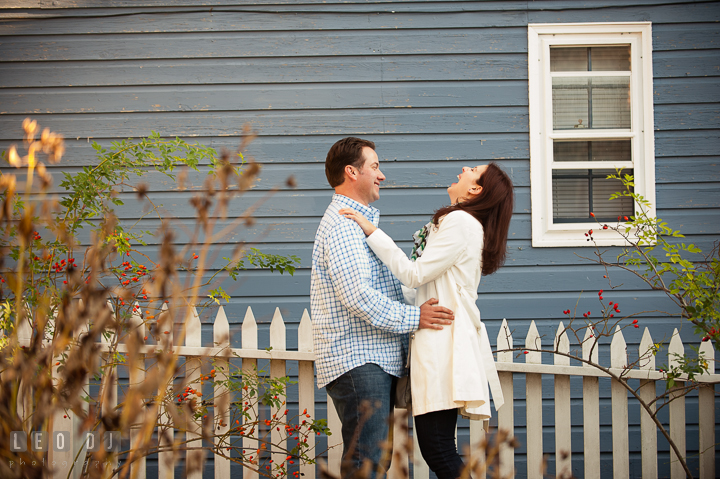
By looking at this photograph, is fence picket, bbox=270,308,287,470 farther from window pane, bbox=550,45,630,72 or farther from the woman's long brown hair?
window pane, bbox=550,45,630,72

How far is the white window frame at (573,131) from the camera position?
360 cm

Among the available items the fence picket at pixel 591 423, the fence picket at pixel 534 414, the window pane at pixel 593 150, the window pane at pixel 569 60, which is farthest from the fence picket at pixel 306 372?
the window pane at pixel 569 60

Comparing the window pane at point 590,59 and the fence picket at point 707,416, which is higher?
the window pane at point 590,59

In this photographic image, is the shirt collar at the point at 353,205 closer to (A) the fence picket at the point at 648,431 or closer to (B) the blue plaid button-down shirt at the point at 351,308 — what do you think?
(B) the blue plaid button-down shirt at the point at 351,308

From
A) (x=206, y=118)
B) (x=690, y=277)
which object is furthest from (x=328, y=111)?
(x=690, y=277)

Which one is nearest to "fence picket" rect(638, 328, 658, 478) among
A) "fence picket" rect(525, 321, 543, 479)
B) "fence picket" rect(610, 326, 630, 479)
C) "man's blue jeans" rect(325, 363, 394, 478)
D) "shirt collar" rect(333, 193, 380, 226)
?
"fence picket" rect(610, 326, 630, 479)

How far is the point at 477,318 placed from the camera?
2.10m

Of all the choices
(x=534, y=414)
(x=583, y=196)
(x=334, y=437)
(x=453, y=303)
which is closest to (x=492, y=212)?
(x=453, y=303)

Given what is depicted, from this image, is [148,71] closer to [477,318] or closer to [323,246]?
[323,246]

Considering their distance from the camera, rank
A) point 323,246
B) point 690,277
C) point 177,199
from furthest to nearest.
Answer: point 177,199 → point 690,277 → point 323,246

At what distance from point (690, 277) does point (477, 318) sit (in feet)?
3.76

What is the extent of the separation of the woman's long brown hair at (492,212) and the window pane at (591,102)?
6.30 ft

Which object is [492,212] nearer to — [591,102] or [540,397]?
[540,397]

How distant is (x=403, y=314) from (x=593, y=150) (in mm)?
2557
